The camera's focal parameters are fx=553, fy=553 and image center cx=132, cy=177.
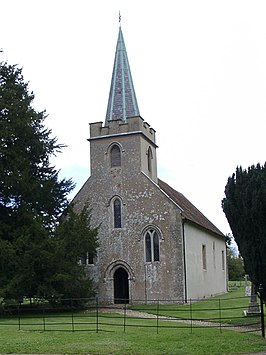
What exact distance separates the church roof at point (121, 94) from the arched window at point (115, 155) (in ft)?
7.23

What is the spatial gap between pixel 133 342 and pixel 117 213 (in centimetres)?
2087

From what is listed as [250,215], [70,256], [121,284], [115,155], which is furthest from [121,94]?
[250,215]

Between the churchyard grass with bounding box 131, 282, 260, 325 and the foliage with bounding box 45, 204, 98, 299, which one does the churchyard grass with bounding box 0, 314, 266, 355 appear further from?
the foliage with bounding box 45, 204, 98, 299

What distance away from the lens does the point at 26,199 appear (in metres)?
34.0

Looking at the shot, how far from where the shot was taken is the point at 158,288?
1457 inches

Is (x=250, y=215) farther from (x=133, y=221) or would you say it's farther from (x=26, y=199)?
(x=133, y=221)

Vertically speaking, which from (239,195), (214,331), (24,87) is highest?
(24,87)

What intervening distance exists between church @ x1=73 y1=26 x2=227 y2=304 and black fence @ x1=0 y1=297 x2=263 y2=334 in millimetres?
1498

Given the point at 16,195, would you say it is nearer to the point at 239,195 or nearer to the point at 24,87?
the point at 24,87

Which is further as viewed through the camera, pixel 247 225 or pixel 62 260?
pixel 62 260

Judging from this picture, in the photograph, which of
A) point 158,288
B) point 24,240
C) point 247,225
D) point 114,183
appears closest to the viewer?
point 247,225

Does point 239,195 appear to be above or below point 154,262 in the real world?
above

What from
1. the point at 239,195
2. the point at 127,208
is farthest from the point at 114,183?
the point at 239,195

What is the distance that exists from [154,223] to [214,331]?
17.1 m
